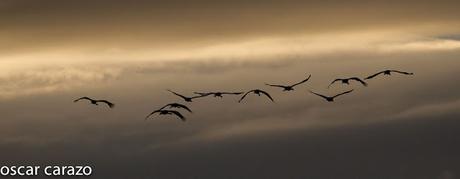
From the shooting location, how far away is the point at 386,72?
16200 cm

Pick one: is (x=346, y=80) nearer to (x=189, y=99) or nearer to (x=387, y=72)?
(x=387, y=72)

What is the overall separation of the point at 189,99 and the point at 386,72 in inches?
1158

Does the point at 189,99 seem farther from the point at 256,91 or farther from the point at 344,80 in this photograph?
the point at 344,80

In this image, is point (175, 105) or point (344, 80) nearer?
point (175, 105)

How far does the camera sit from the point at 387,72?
162125 mm

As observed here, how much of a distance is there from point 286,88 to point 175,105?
1908 centimetres

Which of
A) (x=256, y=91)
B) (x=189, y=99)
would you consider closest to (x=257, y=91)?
(x=256, y=91)

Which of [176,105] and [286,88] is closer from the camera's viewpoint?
[176,105]

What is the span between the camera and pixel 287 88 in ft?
533

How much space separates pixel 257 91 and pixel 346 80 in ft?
46.3

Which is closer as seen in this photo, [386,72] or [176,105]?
[176,105]

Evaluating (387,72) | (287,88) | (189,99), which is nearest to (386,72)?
(387,72)

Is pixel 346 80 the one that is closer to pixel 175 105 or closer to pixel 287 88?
pixel 287 88

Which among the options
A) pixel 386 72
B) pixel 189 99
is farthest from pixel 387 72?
pixel 189 99
